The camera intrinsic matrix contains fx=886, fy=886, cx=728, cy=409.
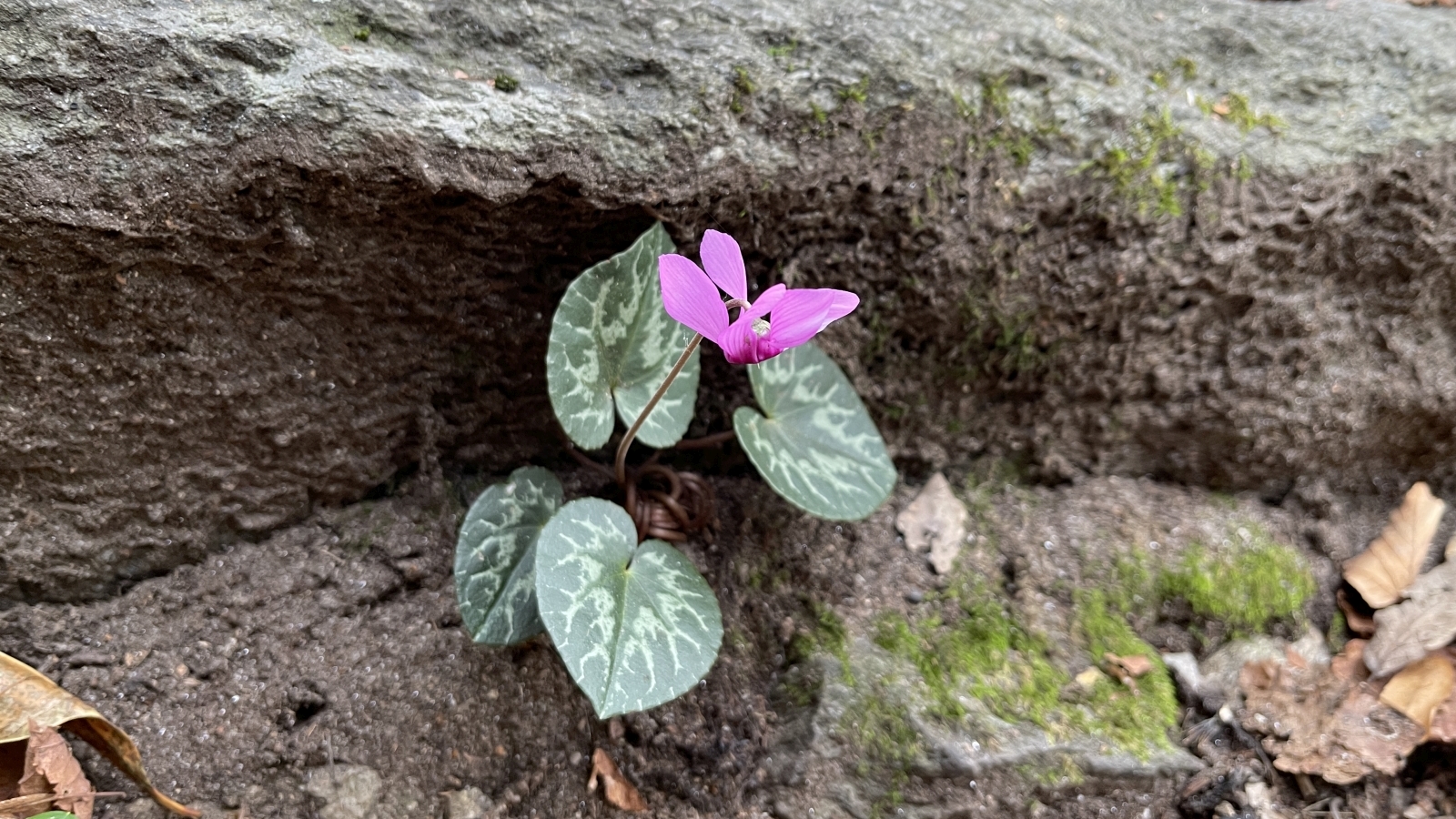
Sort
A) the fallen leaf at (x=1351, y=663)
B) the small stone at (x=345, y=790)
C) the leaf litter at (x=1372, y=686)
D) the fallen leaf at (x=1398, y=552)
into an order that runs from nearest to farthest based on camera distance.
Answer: the small stone at (x=345, y=790), the leaf litter at (x=1372, y=686), the fallen leaf at (x=1351, y=663), the fallen leaf at (x=1398, y=552)

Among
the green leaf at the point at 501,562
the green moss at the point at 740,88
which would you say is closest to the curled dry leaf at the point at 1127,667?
the green leaf at the point at 501,562

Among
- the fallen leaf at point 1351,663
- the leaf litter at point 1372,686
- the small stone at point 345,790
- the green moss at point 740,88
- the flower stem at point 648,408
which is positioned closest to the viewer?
the flower stem at point 648,408

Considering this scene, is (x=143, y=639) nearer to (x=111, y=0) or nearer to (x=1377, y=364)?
(x=111, y=0)

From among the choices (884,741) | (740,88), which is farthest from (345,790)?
(740,88)

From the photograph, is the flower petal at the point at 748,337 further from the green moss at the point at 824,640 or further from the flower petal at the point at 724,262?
the green moss at the point at 824,640

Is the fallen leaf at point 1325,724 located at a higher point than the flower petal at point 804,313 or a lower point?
lower

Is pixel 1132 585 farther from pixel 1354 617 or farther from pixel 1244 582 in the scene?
pixel 1354 617
